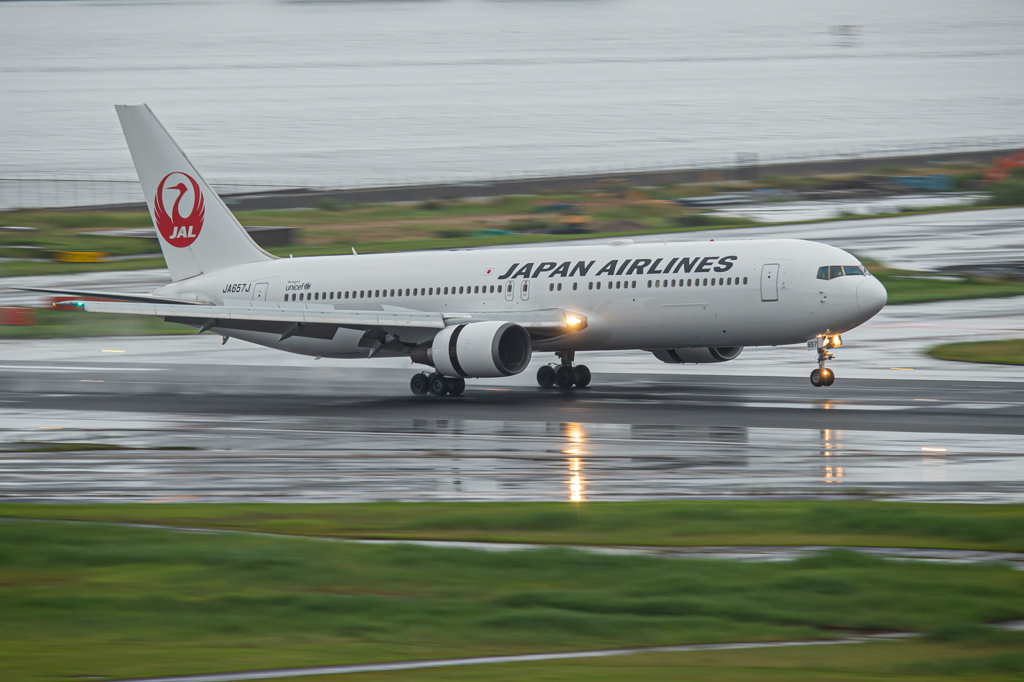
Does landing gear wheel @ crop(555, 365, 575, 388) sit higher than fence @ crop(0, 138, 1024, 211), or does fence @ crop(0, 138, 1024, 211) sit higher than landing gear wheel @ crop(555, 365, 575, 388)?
fence @ crop(0, 138, 1024, 211)

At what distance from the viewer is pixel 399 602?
50.0 ft

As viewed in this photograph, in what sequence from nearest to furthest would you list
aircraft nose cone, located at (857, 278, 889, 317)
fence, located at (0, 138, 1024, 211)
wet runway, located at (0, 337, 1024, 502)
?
wet runway, located at (0, 337, 1024, 502) < aircraft nose cone, located at (857, 278, 889, 317) < fence, located at (0, 138, 1024, 211)

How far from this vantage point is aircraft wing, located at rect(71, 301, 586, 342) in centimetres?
3928

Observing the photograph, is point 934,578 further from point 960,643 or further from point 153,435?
point 153,435

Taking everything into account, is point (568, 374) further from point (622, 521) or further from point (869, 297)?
point (622, 521)

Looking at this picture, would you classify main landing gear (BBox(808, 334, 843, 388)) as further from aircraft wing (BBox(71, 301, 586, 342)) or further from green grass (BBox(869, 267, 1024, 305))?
green grass (BBox(869, 267, 1024, 305))

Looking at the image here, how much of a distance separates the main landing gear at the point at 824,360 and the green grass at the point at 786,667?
24.0 m

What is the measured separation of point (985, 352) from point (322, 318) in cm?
2162

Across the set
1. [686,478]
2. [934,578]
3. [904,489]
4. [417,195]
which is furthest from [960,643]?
[417,195]

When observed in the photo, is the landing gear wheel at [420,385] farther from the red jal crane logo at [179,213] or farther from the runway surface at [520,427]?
the red jal crane logo at [179,213]

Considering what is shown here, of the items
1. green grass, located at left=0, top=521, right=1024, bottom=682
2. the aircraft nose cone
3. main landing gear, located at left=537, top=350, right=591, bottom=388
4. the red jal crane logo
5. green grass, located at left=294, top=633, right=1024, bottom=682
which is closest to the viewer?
green grass, located at left=294, top=633, right=1024, bottom=682

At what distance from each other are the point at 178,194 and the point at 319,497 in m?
27.0

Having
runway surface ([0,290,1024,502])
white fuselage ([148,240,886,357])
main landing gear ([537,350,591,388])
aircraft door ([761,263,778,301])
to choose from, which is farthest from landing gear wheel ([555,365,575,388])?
aircraft door ([761,263,778,301])

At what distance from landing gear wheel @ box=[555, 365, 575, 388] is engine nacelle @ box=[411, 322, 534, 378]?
2.18 meters
